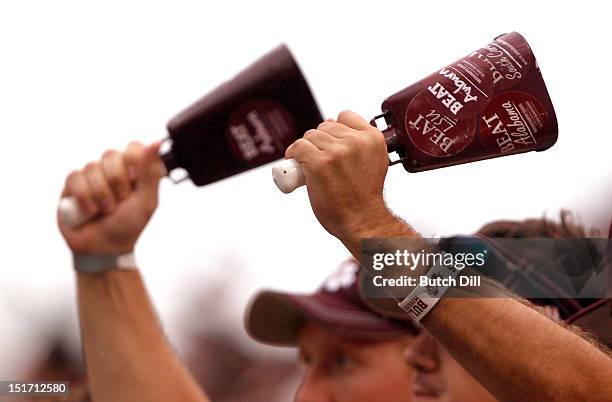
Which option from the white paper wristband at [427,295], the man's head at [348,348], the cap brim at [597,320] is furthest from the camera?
the man's head at [348,348]

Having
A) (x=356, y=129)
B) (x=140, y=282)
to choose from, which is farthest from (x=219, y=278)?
(x=356, y=129)

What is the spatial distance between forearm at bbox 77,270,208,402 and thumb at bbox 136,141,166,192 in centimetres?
14

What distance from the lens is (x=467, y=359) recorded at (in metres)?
1.33

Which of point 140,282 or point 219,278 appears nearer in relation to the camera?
point 140,282

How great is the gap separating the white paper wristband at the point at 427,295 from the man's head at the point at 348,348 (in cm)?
68

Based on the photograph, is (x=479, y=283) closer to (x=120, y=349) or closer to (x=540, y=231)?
(x=540, y=231)

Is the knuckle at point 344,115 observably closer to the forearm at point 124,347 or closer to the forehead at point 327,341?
the forearm at point 124,347

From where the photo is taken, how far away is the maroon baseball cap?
2119mm

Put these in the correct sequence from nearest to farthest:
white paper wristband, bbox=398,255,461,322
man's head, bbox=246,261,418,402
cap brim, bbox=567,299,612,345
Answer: white paper wristband, bbox=398,255,461,322 → cap brim, bbox=567,299,612,345 → man's head, bbox=246,261,418,402

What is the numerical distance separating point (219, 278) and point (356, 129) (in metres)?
3.62

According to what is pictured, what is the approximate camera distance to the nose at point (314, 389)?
210 centimetres

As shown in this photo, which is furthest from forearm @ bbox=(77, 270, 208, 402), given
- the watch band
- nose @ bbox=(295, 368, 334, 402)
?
nose @ bbox=(295, 368, 334, 402)

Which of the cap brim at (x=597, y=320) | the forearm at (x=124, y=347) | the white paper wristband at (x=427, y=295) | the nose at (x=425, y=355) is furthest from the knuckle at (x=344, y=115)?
the forearm at (x=124, y=347)

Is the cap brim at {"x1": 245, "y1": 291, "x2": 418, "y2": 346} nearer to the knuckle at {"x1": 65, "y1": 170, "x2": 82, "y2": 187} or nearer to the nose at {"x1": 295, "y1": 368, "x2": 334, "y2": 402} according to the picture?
the nose at {"x1": 295, "y1": 368, "x2": 334, "y2": 402}
